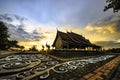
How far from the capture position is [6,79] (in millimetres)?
3697

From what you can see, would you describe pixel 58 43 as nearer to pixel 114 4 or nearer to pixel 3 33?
pixel 3 33

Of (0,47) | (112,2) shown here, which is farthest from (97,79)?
(0,47)

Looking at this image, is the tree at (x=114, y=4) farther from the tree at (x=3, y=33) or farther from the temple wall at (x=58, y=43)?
the tree at (x=3, y=33)

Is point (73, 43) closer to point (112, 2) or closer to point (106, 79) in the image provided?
point (112, 2)

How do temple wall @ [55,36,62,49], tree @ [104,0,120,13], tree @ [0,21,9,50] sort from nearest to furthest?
1. tree @ [104,0,120,13]
2. tree @ [0,21,9,50]
3. temple wall @ [55,36,62,49]

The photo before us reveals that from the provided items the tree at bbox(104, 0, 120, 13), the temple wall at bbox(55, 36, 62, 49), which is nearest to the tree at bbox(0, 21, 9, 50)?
the temple wall at bbox(55, 36, 62, 49)

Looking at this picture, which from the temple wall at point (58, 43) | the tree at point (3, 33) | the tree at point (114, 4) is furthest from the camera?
the temple wall at point (58, 43)

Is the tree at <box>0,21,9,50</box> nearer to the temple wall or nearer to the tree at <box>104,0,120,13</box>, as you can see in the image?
the temple wall

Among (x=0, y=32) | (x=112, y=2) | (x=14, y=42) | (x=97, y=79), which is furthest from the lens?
(x=14, y=42)

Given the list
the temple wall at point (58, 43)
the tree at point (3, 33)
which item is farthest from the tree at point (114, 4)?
the tree at point (3, 33)

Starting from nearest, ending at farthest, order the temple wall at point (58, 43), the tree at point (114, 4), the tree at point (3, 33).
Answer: the tree at point (114, 4) → the tree at point (3, 33) → the temple wall at point (58, 43)

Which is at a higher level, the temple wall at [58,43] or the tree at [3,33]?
the tree at [3,33]

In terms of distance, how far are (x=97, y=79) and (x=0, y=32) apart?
24930mm

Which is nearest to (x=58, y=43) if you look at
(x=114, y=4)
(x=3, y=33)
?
(x=3, y=33)
